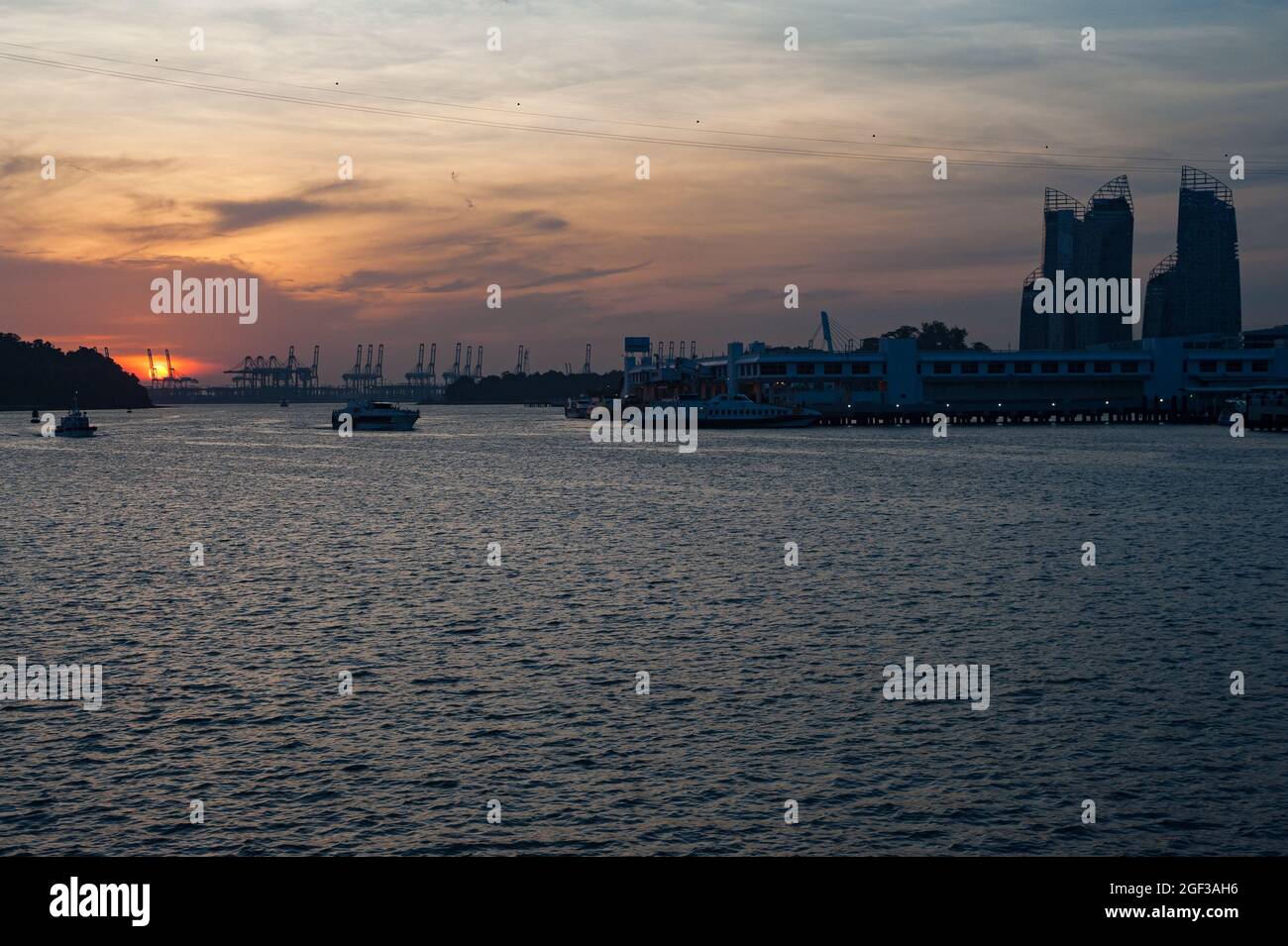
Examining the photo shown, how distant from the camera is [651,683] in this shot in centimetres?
2725

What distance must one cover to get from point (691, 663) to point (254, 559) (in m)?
28.0

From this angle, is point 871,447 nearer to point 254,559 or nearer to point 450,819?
point 254,559

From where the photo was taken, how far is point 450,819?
61.4ft

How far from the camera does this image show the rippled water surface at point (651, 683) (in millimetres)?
18625

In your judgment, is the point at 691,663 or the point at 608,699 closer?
the point at 608,699

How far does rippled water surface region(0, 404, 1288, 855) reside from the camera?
1862 centimetres

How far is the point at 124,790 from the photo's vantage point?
20.0 meters

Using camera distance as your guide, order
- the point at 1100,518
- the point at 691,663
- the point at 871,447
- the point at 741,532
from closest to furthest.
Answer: the point at 691,663 → the point at 741,532 → the point at 1100,518 → the point at 871,447
